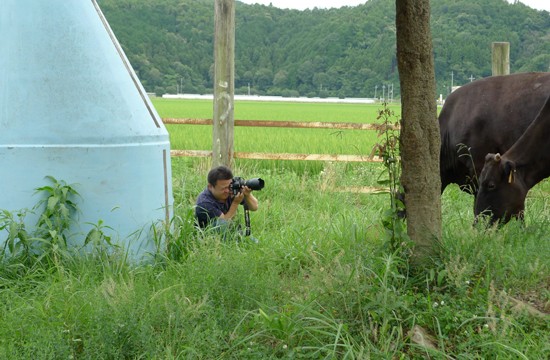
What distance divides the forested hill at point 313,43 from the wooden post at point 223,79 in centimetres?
2961

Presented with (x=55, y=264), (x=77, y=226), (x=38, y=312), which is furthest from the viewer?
(x=77, y=226)

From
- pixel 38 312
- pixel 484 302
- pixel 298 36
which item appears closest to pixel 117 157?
pixel 38 312

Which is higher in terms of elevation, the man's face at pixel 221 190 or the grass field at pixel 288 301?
the man's face at pixel 221 190

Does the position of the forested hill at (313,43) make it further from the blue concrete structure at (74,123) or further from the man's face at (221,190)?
the blue concrete structure at (74,123)

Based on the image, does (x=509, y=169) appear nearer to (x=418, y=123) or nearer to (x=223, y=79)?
(x=418, y=123)

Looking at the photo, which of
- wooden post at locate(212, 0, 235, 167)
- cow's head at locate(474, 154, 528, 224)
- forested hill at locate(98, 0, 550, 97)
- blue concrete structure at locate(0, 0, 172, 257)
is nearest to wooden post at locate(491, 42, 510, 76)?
wooden post at locate(212, 0, 235, 167)

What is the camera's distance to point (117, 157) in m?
5.25

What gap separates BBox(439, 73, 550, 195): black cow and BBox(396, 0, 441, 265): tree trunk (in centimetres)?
300

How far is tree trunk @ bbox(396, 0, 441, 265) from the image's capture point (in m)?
4.48

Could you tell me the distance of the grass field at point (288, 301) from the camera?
3725mm

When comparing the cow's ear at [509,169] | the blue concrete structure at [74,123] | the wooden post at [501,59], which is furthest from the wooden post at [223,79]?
the cow's ear at [509,169]

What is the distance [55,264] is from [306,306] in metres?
1.74

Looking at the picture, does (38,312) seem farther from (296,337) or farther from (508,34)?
(508,34)

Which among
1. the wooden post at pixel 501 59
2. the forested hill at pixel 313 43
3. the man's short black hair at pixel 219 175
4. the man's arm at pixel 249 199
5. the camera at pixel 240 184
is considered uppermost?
the forested hill at pixel 313 43
